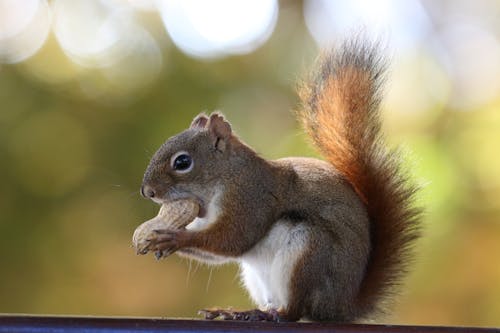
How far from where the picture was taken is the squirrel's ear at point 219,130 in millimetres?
2203

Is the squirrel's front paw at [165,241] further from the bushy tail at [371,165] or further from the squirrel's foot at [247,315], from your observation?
the bushy tail at [371,165]

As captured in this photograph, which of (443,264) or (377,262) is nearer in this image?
(377,262)

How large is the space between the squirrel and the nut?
0.08ft

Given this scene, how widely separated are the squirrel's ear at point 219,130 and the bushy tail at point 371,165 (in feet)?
0.84

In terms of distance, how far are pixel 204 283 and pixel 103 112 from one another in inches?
49.9

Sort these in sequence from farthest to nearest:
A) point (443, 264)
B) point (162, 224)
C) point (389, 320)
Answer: point (443, 264), point (389, 320), point (162, 224)

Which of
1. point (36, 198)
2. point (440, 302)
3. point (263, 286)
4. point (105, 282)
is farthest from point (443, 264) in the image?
point (263, 286)

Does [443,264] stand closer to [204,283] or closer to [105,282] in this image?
[204,283]

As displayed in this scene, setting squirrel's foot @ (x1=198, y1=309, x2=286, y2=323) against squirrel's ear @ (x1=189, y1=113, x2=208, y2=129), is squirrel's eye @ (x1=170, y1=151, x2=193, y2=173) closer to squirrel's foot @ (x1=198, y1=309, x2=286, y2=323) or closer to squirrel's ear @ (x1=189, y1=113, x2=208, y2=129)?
squirrel's ear @ (x1=189, y1=113, x2=208, y2=129)

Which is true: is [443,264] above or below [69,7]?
below

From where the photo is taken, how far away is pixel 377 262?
2090 mm

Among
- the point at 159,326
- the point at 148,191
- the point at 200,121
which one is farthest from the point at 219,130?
the point at 159,326

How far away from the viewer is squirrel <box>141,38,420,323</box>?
1940 millimetres

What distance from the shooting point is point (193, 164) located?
84.2 inches
